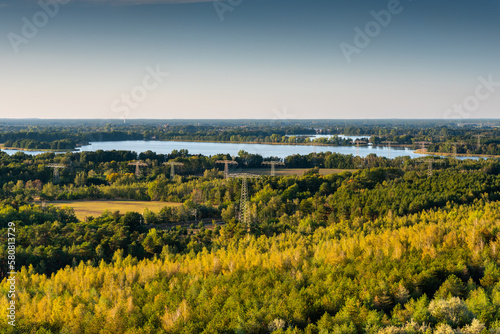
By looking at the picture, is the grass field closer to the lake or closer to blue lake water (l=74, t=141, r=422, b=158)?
the lake

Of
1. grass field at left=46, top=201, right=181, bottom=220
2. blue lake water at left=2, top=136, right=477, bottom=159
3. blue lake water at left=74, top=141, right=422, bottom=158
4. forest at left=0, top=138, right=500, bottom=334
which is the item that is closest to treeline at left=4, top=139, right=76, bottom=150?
blue lake water at left=2, top=136, right=477, bottom=159

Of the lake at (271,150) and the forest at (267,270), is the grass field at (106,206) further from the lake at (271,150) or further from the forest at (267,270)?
the lake at (271,150)

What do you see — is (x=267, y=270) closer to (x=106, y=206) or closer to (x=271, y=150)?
(x=106, y=206)

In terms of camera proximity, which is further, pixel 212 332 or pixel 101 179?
pixel 101 179

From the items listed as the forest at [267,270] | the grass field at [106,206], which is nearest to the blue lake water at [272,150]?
the grass field at [106,206]

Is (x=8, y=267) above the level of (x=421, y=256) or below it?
below

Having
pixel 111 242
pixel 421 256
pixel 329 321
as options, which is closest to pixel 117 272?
pixel 111 242

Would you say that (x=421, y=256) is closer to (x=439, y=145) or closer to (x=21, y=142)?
(x=439, y=145)
